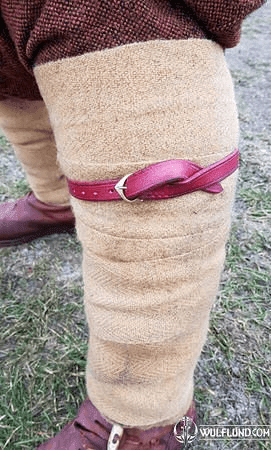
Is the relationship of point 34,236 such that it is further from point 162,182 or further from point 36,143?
point 162,182

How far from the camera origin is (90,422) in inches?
29.2

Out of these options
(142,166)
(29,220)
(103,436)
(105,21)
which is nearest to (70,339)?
(103,436)

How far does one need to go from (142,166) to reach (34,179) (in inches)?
30.0

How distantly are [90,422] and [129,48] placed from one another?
0.62 meters

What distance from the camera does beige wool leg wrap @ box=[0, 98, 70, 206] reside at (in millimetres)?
965

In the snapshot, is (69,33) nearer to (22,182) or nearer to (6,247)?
(6,247)

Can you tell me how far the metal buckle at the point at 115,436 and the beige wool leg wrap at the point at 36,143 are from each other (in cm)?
62

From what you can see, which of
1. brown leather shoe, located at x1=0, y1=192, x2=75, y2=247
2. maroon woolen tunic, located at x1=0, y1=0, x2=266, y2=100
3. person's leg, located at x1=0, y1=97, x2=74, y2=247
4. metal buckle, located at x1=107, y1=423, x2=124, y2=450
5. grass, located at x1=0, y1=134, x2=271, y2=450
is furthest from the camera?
brown leather shoe, located at x1=0, y1=192, x2=75, y2=247

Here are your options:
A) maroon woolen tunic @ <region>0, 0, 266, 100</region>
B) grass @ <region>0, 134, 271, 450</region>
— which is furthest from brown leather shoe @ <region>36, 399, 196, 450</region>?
maroon woolen tunic @ <region>0, 0, 266, 100</region>

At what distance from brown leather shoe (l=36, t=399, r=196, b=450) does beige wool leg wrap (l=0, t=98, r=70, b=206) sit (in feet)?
1.96

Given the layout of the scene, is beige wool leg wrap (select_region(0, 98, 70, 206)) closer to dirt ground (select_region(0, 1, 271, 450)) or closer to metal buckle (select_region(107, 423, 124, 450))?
dirt ground (select_region(0, 1, 271, 450))

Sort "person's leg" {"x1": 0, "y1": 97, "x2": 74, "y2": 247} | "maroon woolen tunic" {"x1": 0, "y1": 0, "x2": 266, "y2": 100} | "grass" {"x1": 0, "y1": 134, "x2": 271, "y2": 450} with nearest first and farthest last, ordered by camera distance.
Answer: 1. "maroon woolen tunic" {"x1": 0, "y1": 0, "x2": 266, "y2": 100}
2. "grass" {"x1": 0, "y1": 134, "x2": 271, "y2": 450}
3. "person's leg" {"x1": 0, "y1": 97, "x2": 74, "y2": 247}

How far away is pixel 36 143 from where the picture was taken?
105 centimetres

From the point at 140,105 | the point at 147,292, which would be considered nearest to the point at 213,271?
the point at 147,292
